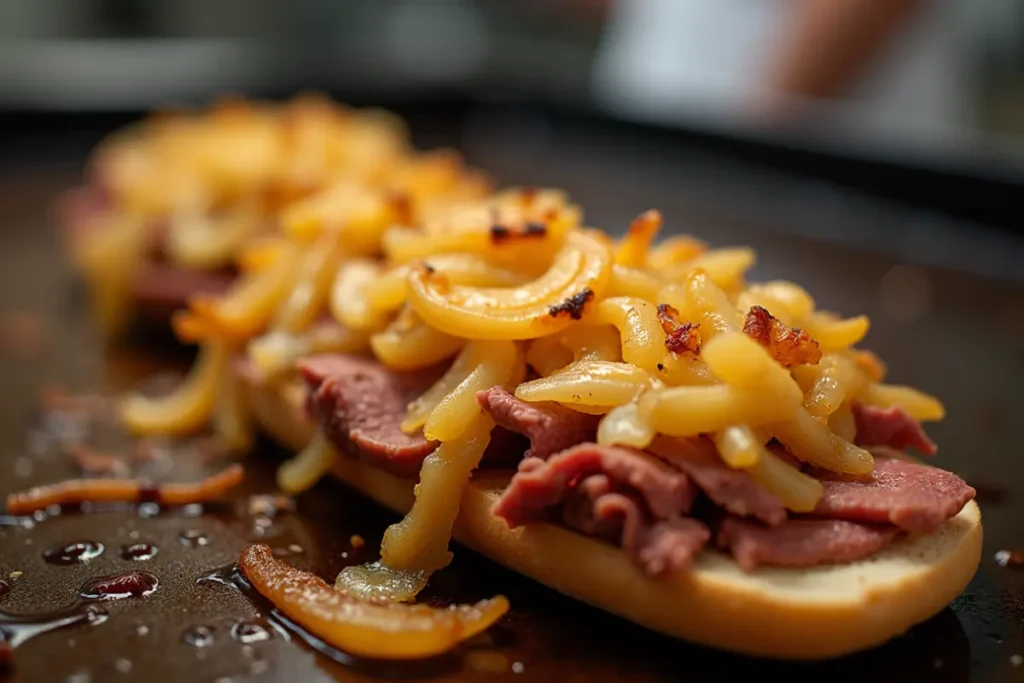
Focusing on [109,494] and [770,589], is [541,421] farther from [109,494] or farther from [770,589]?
[109,494]

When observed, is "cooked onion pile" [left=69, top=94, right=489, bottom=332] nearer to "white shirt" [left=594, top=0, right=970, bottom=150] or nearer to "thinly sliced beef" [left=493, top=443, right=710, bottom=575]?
"thinly sliced beef" [left=493, top=443, right=710, bottom=575]

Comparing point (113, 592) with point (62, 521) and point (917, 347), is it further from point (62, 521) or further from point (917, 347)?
point (917, 347)

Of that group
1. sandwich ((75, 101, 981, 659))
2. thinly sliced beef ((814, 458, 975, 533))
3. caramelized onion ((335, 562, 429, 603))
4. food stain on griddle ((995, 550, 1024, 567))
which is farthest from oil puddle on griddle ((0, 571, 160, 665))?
food stain on griddle ((995, 550, 1024, 567))

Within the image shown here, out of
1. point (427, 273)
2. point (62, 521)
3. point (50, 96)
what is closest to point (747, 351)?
point (427, 273)

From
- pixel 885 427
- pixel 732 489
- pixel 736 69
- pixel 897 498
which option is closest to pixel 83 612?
pixel 732 489

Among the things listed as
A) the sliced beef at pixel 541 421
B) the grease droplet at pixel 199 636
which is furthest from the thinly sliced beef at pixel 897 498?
the grease droplet at pixel 199 636

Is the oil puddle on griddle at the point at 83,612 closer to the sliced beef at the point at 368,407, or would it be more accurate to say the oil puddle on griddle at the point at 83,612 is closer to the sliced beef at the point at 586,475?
the sliced beef at the point at 368,407
